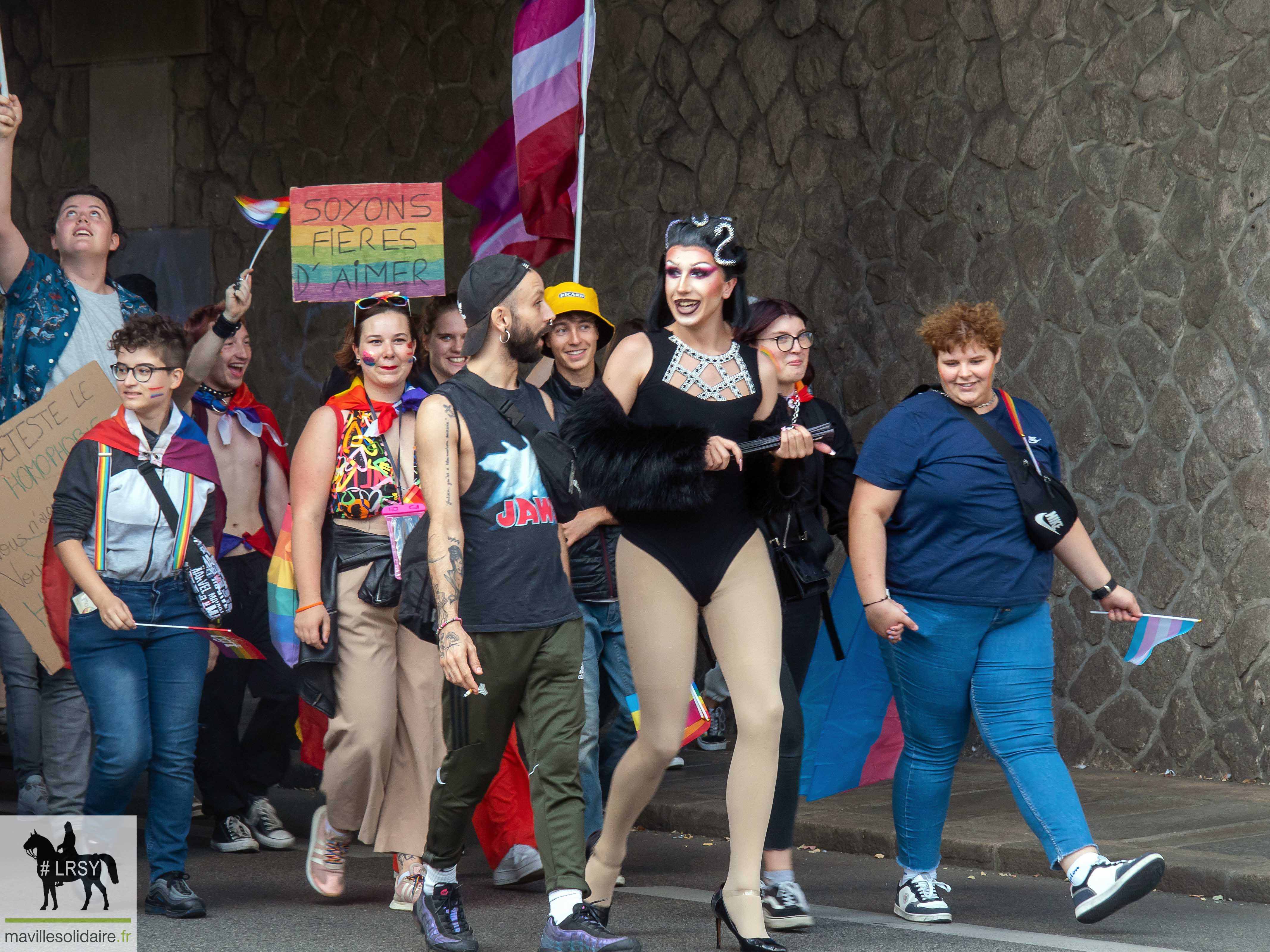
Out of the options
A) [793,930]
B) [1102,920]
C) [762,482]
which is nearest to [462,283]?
[762,482]

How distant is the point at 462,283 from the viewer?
15.8 ft

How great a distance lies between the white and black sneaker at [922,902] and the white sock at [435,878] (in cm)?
149

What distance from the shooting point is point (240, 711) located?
23.4ft

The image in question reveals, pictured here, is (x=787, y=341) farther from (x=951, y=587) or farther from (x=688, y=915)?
(x=688, y=915)

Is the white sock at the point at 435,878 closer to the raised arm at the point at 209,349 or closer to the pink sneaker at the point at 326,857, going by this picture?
the pink sneaker at the point at 326,857

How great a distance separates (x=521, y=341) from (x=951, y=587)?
1.60 metres

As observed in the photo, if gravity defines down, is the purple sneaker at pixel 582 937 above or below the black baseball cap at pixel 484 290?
below

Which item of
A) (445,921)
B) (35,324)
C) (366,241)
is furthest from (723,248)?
(35,324)

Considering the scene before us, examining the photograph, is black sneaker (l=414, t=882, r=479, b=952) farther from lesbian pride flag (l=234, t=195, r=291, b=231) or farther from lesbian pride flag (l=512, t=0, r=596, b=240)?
lesbian pride flag (l=512, t=0, r=596, b=240)

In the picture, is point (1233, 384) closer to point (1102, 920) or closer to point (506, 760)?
point (1102, 920)

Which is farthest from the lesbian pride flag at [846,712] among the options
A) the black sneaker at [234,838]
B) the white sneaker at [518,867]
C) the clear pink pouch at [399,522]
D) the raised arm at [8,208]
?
the raised arm at [8,208]

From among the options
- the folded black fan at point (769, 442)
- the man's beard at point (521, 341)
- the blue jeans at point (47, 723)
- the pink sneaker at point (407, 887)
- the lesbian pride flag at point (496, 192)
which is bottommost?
the pink sneaker at point (407, 887)

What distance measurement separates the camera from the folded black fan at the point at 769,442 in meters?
4.68

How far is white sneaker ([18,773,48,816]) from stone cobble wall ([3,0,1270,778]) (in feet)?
15.7
